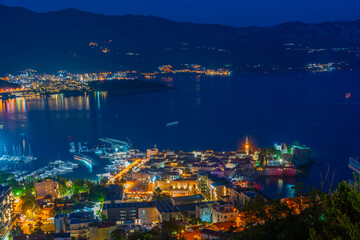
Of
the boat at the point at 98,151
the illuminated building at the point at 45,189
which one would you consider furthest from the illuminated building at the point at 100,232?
the boat at the point at 98,151

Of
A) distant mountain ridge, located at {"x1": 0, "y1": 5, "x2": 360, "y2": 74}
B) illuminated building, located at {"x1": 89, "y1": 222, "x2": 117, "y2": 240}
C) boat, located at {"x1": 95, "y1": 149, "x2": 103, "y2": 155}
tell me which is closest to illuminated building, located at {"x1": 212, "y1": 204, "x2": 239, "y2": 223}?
illuminated building, located at {"x1": 89, "y1": 222, "x2": 117, "y2": 240}

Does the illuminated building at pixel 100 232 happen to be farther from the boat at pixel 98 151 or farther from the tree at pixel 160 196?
the boat at pixel 98 151

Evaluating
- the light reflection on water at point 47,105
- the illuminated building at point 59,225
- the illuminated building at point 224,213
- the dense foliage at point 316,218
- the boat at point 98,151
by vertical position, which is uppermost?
the dense foliage at point 316,218

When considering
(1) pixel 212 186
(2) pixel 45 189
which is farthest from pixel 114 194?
(1) pixel 212 186

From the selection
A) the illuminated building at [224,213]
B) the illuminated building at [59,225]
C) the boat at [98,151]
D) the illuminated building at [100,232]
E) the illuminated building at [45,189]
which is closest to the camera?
the illuminated building at [100,232]

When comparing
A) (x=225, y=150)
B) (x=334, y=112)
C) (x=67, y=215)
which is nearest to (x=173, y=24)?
(x=334, y=112)

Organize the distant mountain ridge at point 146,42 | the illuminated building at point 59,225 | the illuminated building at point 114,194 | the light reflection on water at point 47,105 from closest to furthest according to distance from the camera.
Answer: the illuminated building at point 59,225
the illuminated building at point 114,194
the light reflection on water at point 47,105
the distant mountain ridge at point 146,42
